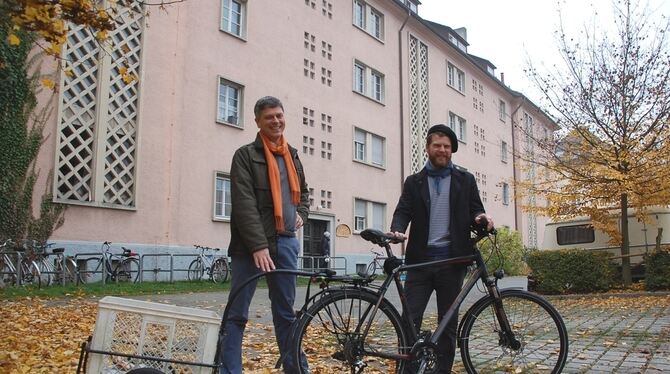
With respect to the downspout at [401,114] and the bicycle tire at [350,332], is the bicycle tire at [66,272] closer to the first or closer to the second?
the bicycle tire at [350,332]

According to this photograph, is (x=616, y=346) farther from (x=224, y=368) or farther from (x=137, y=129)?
(x=137, y=129)

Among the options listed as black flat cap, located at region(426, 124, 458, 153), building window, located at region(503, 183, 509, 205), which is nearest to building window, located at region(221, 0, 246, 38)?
black flat cap, located at region(426, 124, 458, 153)

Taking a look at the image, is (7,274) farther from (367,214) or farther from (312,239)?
(367,214)

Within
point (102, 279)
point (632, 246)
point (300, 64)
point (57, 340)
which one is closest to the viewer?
point (57, 340)

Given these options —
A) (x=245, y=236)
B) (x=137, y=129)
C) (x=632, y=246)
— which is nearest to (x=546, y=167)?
(x=632, y=246)

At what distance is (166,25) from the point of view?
16.3 metres

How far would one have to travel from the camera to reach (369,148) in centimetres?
2450

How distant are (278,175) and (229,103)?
1473 centimetres

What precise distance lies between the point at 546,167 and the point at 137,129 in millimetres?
10854

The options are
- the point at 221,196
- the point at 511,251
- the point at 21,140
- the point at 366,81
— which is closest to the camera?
the point at 21,140

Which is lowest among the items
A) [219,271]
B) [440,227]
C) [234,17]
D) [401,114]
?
[219,271]

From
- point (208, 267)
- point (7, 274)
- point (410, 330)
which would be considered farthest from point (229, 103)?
point (410, 330)

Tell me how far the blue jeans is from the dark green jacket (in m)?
0.08

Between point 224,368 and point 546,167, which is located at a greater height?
point 546,167
